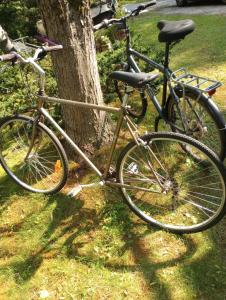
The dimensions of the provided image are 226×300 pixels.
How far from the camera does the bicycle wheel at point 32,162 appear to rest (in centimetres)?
380

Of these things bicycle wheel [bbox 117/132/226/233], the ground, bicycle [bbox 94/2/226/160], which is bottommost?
the ground

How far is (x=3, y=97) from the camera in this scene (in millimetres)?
5699

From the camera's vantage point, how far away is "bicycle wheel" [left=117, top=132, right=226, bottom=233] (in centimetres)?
298

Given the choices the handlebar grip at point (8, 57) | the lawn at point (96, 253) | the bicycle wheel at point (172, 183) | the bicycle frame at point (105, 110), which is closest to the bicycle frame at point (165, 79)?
the bicycle wheel at point (172, 183)

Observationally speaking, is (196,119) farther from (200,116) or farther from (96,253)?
(96,253)

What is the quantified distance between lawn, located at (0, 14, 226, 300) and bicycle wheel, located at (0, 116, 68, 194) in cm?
19

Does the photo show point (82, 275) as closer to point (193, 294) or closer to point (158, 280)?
point (158, 280)

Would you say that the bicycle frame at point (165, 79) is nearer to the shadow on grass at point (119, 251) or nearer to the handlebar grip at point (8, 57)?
the shadow on grass at point (119, 251)

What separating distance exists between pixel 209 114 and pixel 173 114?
56 cm

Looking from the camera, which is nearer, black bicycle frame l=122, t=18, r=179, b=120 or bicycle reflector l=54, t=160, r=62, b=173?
black bicycle frame l=122, t=18, r=179, b=120

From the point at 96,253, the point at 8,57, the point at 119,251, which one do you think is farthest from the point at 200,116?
the point at 8,57

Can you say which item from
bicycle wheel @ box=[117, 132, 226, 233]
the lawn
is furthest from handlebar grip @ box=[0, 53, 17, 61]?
the lawn

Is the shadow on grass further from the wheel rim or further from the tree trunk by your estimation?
the wheel rim

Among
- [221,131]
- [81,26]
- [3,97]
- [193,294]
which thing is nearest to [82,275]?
[193,294]
